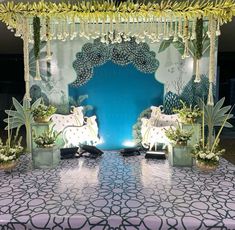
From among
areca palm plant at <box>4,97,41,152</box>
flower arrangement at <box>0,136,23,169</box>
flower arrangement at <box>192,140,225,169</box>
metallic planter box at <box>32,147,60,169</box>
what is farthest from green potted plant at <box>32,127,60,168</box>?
flower arrangement at <box>192,140,225,169</box>

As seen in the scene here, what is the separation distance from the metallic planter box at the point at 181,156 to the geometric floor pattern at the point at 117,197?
122 millimetres

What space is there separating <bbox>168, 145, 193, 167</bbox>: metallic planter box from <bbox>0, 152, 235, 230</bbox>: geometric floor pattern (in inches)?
4.8

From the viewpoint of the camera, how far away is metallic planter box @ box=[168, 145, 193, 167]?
3725 mm

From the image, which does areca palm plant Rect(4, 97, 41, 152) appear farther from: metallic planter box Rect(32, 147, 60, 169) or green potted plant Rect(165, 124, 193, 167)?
green potted plant Rect(165, 124, 193, 167)

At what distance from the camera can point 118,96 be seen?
5211mm

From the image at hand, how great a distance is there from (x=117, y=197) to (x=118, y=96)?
271 centimetres

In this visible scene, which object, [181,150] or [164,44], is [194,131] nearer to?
[181,150]

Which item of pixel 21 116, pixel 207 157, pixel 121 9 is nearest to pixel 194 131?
pixel 207 157

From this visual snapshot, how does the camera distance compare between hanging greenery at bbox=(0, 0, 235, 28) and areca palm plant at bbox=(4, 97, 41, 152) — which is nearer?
hanging greenery at bbox=(0, 0, 235, 28)

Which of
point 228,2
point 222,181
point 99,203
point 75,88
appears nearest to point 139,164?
point 222,181

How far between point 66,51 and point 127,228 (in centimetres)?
364

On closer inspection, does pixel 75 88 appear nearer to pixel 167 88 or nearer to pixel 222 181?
pixel 167 88

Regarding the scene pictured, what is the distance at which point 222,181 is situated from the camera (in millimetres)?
3232

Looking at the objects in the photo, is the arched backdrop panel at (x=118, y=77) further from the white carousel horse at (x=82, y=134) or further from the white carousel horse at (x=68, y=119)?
the white carousel horse at (x=82, y=134)
